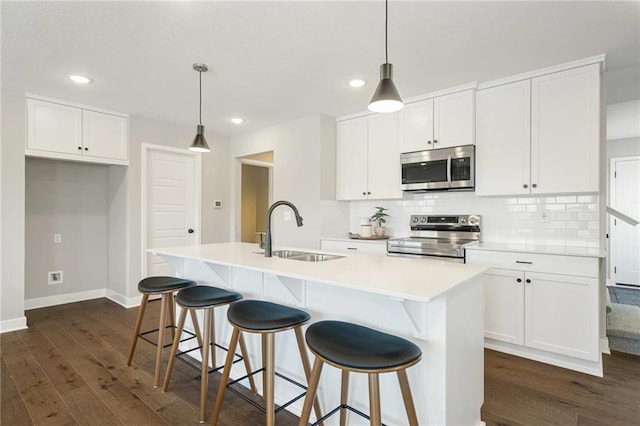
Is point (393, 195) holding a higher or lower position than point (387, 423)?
higher

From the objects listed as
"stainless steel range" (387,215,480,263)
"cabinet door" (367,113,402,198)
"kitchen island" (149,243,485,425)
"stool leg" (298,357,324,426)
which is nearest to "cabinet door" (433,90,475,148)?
"cabinet door" (367,113,402,198)

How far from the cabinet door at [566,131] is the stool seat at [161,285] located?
299cm

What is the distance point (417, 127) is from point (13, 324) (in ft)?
15.1

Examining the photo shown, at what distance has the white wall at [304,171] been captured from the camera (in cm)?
420

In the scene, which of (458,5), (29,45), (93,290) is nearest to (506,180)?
(458,5)

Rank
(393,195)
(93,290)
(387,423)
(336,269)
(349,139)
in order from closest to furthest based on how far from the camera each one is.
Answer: (387,423) < (336,269) < (393,195) < (349,139) < (93,290)

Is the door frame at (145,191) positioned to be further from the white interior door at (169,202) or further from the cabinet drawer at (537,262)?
the cabinet drawer at (537,262)

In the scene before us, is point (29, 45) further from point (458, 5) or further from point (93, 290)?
point (93, 290)

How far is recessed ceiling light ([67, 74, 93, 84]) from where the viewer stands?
307 cm

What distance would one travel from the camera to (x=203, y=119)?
4461mm

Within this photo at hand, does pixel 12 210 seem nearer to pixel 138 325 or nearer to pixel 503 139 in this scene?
pixel 138 325

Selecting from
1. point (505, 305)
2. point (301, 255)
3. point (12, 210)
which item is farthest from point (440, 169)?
point (12, 210)

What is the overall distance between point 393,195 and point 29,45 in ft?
11.2

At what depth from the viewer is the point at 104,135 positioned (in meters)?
4.09
